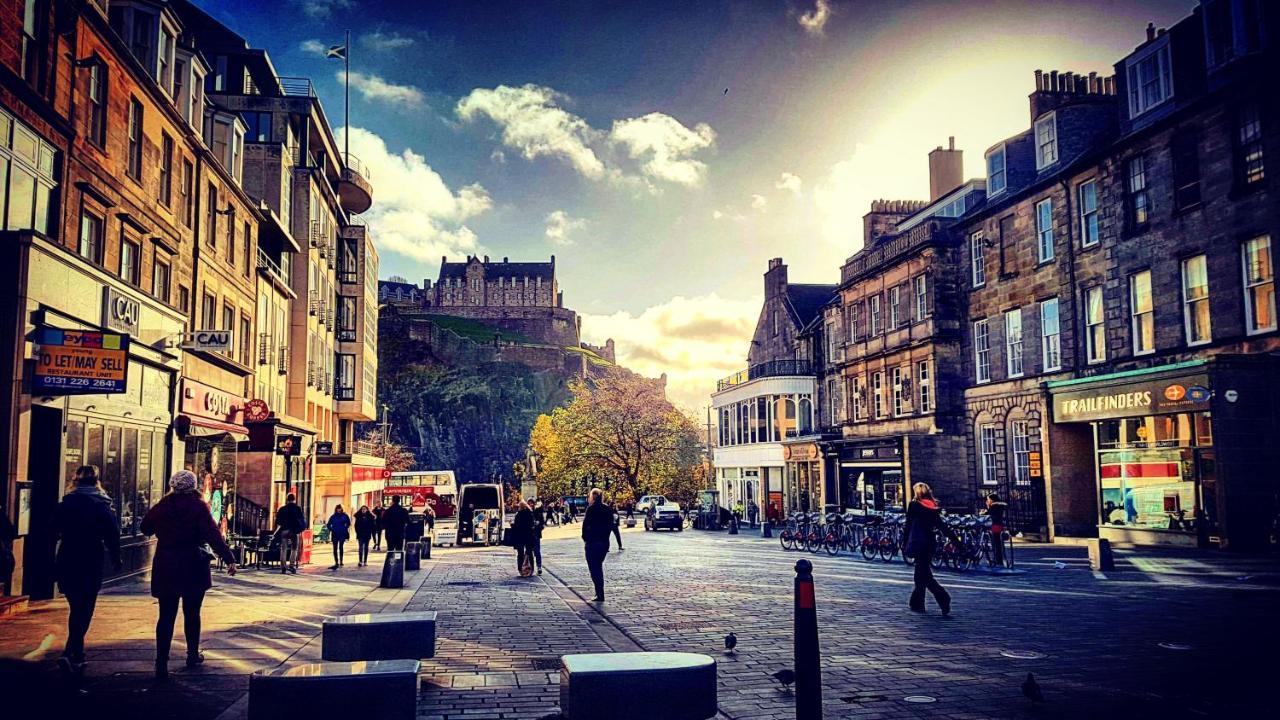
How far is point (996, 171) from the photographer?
3023 centimetres

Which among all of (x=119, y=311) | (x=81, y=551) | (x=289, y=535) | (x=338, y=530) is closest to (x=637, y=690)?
(x=81, y=551)

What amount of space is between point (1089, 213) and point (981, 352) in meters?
6.96

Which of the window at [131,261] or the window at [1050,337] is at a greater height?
the window at [131,261]

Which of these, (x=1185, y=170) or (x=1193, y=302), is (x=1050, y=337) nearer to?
(x=1193, y=302)

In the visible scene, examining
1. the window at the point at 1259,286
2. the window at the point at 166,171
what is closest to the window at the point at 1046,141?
the window at the point at 1259,286

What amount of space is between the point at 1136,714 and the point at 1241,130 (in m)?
17.7

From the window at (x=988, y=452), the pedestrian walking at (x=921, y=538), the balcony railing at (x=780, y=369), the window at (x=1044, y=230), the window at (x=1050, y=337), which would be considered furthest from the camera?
the balcony railing at (x=780, y=369)

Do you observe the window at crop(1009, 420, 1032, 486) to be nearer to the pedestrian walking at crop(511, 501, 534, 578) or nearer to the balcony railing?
the pedestrian walking at crop(511, 501, 534, 578)

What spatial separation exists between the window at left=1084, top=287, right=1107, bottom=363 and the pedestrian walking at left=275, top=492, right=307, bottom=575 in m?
20.8

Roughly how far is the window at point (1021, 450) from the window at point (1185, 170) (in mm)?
8363

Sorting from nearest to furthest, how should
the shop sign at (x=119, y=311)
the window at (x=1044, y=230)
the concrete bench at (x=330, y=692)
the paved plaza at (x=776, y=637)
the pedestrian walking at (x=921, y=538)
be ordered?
the concrete bench at (x=330, y=692), the paved plaza at (x=776, y=637), the pedestrian walking at (x=921, y=538), the shop sign at (x=119, y=311), the window at (x=1044, y=230)

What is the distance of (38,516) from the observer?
14266 millimetres

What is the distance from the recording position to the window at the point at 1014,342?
2814cm

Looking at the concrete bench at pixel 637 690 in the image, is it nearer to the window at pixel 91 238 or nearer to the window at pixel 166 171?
the window at pixel 91 238
